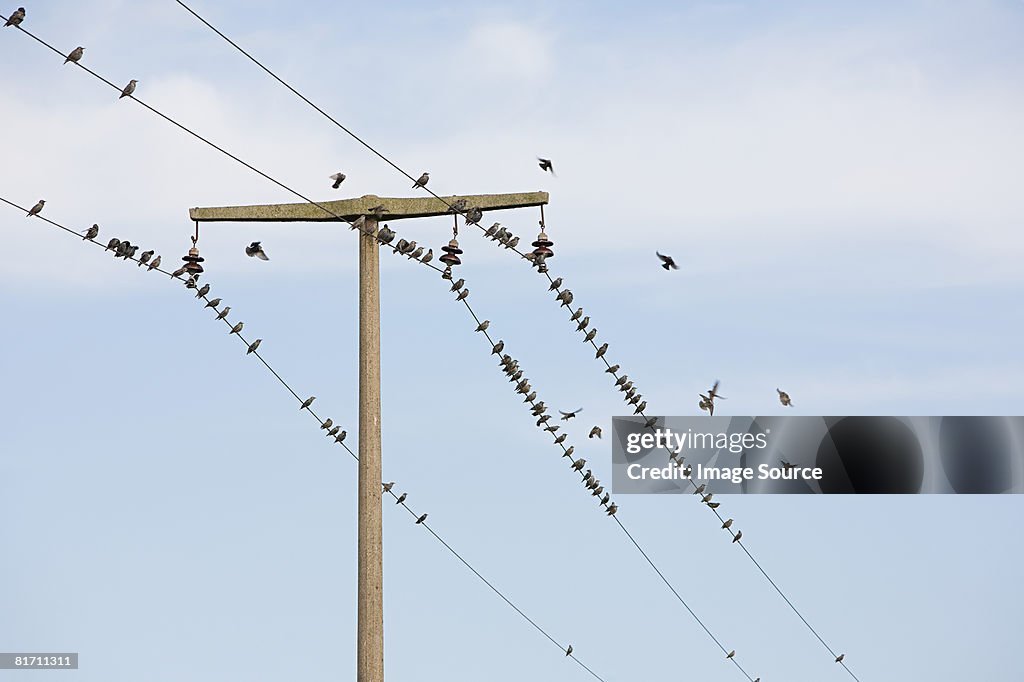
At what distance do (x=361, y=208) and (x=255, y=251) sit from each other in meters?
1.42

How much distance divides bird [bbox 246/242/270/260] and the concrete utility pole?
441 mm

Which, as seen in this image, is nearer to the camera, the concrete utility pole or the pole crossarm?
the concrete utility pole

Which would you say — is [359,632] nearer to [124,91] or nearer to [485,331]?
[485,331]

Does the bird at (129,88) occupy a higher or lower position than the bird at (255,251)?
higher

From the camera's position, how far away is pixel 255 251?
604 inches

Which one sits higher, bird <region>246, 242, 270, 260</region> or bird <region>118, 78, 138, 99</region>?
bird <region>118, 78, 138, 99</region>

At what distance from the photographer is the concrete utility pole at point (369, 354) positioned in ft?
46.5

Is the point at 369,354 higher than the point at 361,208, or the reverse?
the point at 361,208

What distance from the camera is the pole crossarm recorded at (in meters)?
14.7

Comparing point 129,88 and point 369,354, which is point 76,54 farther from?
point 369,354

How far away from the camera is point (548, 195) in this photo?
14891 mm

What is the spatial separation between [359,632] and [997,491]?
16143mm

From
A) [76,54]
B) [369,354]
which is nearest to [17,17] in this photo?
[76,54]

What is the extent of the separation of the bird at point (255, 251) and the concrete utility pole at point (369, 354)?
0.44m
